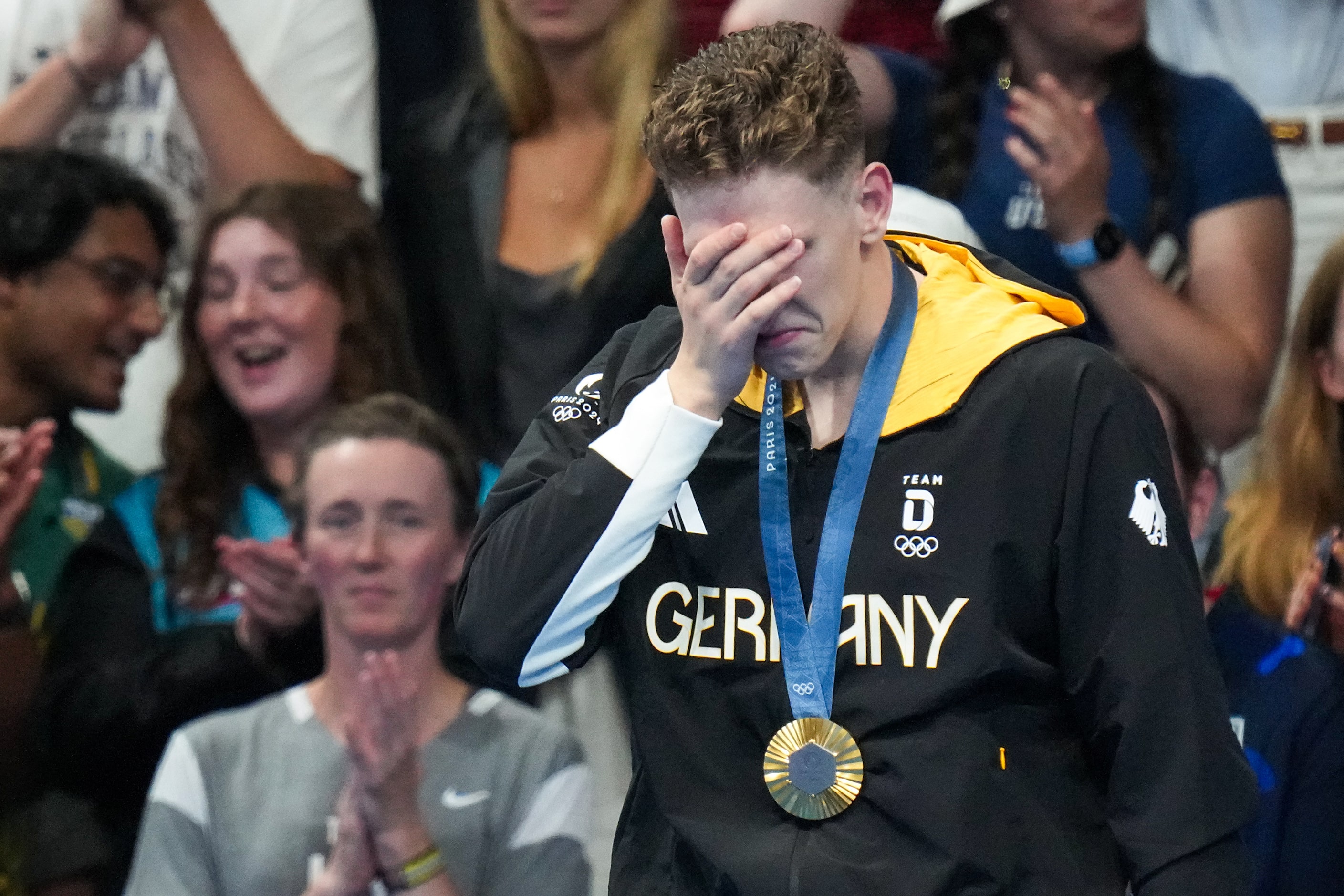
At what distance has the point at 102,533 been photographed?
11.6 feet

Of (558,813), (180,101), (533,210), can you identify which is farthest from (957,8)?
(558,813)

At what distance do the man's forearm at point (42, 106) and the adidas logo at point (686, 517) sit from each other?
2.34 m

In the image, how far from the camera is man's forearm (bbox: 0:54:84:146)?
378cm

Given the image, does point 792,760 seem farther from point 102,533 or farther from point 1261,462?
point 102,533

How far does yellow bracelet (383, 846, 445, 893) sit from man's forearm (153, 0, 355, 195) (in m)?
1.55

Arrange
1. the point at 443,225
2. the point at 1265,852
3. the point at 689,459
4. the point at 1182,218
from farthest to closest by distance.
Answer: the point at 443,225 < the point at 1182,218 < the point at 1265,852 < the point at 689,459

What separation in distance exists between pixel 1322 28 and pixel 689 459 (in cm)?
242

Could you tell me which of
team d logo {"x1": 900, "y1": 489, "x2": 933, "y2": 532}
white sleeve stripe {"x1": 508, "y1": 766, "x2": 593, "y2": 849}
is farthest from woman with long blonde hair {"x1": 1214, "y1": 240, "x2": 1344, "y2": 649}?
team d logo {"x1": 900, "y1": 489, "x2": 933, "y2": 532}

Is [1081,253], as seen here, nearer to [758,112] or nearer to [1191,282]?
[1191,282]

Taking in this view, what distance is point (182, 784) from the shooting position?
3199 mm

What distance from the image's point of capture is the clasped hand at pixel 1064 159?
3.25m

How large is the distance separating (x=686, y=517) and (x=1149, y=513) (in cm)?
54

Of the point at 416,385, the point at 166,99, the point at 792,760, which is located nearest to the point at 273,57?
Result: the point at 166,99

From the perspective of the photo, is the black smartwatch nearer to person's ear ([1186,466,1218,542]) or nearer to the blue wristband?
the blue wristband
